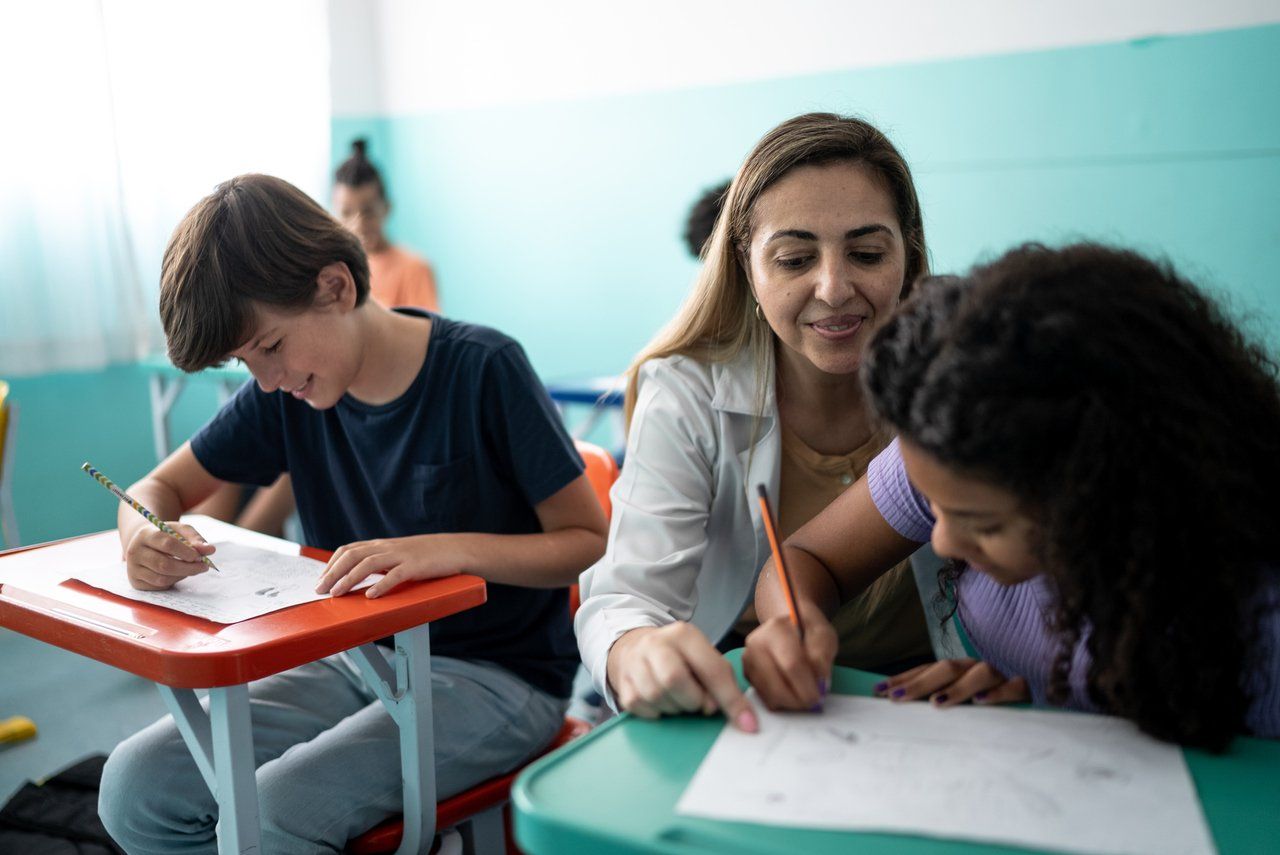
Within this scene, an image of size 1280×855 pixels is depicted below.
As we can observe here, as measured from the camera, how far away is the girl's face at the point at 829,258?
129 centimetres

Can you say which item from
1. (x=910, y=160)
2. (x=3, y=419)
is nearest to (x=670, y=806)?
(x=3, y=419)

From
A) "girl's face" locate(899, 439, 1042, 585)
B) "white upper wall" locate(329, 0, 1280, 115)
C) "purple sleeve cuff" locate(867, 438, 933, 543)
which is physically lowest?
"purple sleeve cuff" locate(867, 438, 933, 543)

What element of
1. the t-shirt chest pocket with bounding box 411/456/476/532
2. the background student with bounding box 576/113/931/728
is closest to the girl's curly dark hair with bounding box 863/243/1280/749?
the background student with bounding box 576/113/931/728

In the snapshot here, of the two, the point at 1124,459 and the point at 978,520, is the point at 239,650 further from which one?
the point at 1124,459

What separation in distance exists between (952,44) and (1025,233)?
2.10 ft

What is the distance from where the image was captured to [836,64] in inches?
146

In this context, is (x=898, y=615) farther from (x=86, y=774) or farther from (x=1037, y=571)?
(x=86, y=774)

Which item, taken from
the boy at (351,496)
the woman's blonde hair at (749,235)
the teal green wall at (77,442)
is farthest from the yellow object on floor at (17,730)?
the woman's blonde hair at (749,235)

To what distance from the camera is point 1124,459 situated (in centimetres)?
73

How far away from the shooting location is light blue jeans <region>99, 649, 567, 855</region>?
1.29 m

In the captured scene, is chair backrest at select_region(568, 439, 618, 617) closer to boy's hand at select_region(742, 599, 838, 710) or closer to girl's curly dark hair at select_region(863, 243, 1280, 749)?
boy's hand at select_region(742, 599, 838, 710)

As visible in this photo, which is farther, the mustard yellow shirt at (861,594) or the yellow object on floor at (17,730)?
the yellow object on floor at (17,730)

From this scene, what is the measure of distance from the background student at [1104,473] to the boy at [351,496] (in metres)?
0.67

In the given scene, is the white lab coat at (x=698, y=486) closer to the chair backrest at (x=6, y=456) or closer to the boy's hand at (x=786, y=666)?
the boy's hand at (x=786, y=666)
